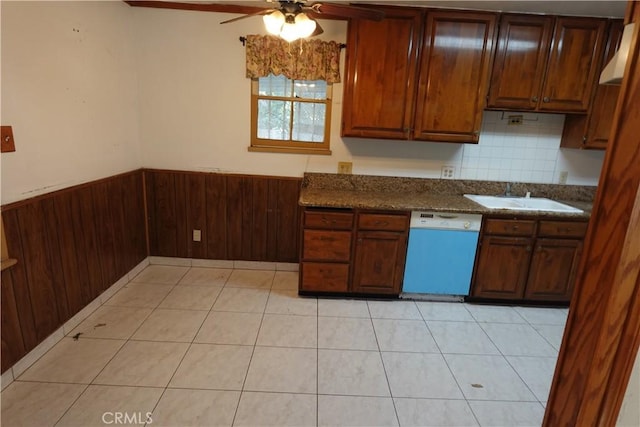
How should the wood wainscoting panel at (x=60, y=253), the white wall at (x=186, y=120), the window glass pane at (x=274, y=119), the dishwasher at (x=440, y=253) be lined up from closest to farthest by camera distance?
the wood wainscoting panel at (x=60, y=253)
the white wall at (x=186, y=120)
the dishwasher at (x=440, y=253)
the window glass pane at (x=274, y=119)

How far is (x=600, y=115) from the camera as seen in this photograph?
9.29ft

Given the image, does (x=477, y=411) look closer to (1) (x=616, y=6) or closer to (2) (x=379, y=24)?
(2) (x=379, y=24)

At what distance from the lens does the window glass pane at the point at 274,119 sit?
313 cm

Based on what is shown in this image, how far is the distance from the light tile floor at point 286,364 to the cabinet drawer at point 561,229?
0.66 m

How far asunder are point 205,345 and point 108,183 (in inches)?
56.3

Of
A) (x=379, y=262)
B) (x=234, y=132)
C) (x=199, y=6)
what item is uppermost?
(x=199, y=6)

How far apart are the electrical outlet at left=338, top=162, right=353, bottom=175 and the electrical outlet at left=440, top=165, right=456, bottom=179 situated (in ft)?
2.73

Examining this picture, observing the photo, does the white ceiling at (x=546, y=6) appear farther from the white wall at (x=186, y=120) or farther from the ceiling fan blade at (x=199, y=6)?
the ceiling fan blade at (x=199, y=6)

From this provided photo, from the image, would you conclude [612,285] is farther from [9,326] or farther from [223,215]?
[223,215]

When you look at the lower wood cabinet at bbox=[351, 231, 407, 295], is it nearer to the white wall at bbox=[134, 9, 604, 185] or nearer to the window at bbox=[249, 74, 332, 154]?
the white wall at bbox=[134, 9, 604, 185]

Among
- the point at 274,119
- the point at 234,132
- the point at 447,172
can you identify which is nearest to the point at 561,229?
the point at 447,172

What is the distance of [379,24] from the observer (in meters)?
2.66

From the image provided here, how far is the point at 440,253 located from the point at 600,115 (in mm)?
1682

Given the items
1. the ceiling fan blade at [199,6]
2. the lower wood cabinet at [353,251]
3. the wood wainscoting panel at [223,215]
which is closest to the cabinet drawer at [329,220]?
the lower wood cabinet at [353,251]
